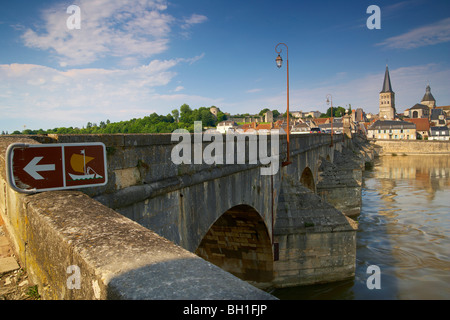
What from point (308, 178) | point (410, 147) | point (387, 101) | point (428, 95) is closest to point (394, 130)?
point (410, 147)

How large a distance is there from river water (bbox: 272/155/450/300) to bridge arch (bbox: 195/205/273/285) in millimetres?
998

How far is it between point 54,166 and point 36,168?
0.47ft

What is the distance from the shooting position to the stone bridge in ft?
14.0

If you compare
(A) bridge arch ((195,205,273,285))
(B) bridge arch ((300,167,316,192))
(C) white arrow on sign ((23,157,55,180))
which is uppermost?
(C) white arrow on sign ((23,157,55,180))

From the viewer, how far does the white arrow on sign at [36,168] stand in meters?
2.89

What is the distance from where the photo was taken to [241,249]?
12.1 metres

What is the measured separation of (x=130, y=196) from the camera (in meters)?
4.15

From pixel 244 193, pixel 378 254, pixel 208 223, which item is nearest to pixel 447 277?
pixel 378 254

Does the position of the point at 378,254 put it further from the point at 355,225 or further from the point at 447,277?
the point at 355,225

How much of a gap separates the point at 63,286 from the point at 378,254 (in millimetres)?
16274

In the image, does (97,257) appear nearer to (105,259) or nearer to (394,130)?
(105,259)

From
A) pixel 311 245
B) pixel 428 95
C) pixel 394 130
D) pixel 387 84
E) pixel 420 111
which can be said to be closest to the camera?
pixel 311 245

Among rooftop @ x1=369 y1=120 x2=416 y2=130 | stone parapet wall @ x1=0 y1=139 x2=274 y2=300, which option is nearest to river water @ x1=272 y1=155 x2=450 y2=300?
stone parapet wall @ x1=0 y1=139 x2=274 y2=300

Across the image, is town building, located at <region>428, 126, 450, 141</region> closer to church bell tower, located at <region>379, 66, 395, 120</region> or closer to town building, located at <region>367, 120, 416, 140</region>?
town building, located at <region>367, 120, 416, 140</region>
